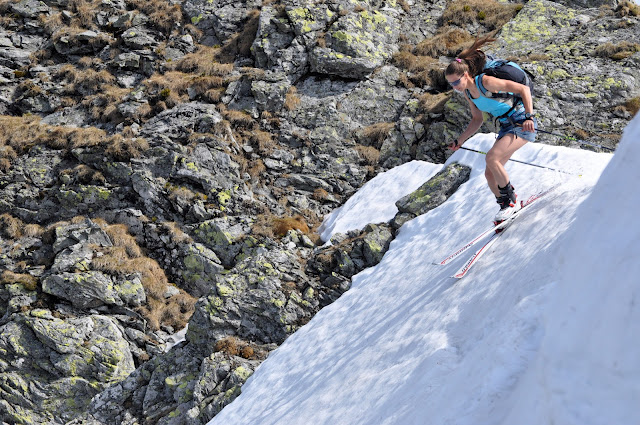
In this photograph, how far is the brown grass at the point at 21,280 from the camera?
1733cm

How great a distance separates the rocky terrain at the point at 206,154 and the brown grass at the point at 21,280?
0.07m

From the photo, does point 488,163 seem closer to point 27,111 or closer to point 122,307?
point 122,307

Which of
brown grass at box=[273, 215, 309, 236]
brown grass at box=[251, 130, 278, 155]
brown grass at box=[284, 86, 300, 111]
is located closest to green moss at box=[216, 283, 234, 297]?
brown grass at box=[273, 215, 309, 236]

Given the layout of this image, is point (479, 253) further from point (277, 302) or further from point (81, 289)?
point (81, 289)

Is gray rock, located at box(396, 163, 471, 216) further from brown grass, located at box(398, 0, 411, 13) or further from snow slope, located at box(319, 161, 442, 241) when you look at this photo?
brown grass, located at box(398, 0, 411, 13)

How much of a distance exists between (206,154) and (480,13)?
20510mm

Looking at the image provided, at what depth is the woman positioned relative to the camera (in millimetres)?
7059

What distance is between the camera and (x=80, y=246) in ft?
61.2

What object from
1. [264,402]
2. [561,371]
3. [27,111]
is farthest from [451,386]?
[27,111]

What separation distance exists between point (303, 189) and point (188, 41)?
15736 millimetres

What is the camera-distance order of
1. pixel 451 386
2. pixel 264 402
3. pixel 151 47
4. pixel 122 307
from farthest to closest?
pixel 151 47 < pixel 122 307 < pixel 264 402 < pixel 451 386

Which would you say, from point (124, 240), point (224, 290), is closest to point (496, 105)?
point (224, 290)

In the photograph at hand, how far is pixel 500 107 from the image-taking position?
742 cm

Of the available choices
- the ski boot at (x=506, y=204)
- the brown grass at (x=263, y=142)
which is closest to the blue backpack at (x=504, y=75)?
the ski boot at (x=506, y=204)
